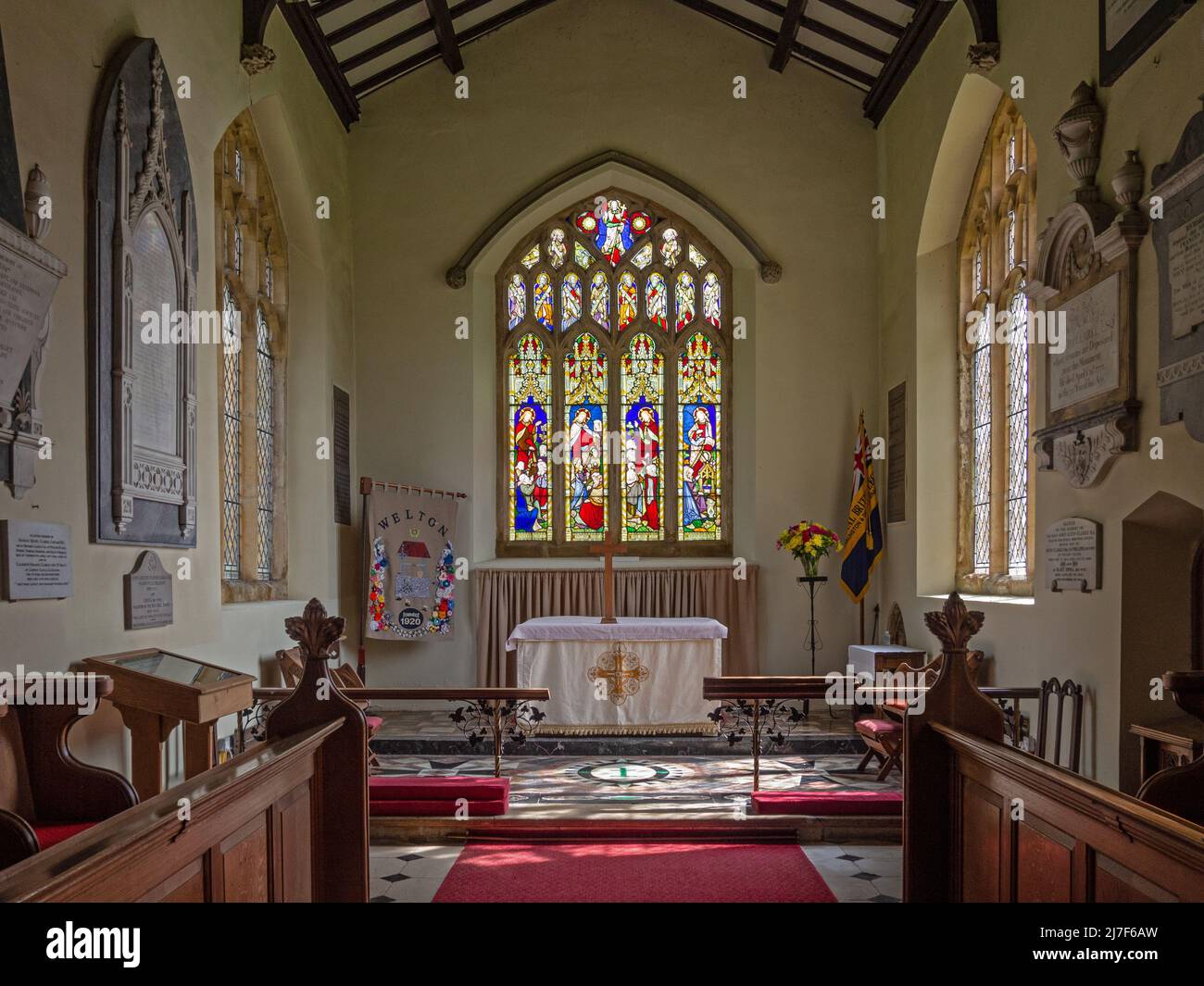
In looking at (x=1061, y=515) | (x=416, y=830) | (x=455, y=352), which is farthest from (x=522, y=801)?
(x=455, y=352)

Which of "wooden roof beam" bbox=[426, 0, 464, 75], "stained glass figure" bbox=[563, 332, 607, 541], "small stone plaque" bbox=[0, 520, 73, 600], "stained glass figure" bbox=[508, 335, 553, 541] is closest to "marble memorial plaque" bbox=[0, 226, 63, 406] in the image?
"small stone plaque" bbox=[0, 520, 73, 600]

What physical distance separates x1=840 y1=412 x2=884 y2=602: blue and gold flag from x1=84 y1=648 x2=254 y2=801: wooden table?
17.0 ft

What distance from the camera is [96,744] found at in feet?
14.4

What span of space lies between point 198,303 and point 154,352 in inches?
29.9

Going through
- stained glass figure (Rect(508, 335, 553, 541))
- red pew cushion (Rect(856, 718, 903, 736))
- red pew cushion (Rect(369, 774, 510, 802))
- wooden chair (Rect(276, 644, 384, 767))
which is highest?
stained glass figure (Rect(508, 335, 553, 541))

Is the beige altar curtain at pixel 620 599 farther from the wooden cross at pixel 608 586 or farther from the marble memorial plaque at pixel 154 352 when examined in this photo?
the marble memorial plaque at pixel 154 352

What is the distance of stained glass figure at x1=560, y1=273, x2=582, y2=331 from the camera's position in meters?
9.47

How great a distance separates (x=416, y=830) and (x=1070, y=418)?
3.73m

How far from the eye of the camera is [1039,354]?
560 cm

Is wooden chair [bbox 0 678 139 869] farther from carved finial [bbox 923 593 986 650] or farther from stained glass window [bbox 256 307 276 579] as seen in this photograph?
stained glass window [bbox 256 307 276 579]

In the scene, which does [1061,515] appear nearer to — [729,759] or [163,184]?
[729,759]

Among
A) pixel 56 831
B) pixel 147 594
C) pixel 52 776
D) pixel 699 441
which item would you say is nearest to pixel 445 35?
pixel 699 441

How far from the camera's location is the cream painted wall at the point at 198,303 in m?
4.08
